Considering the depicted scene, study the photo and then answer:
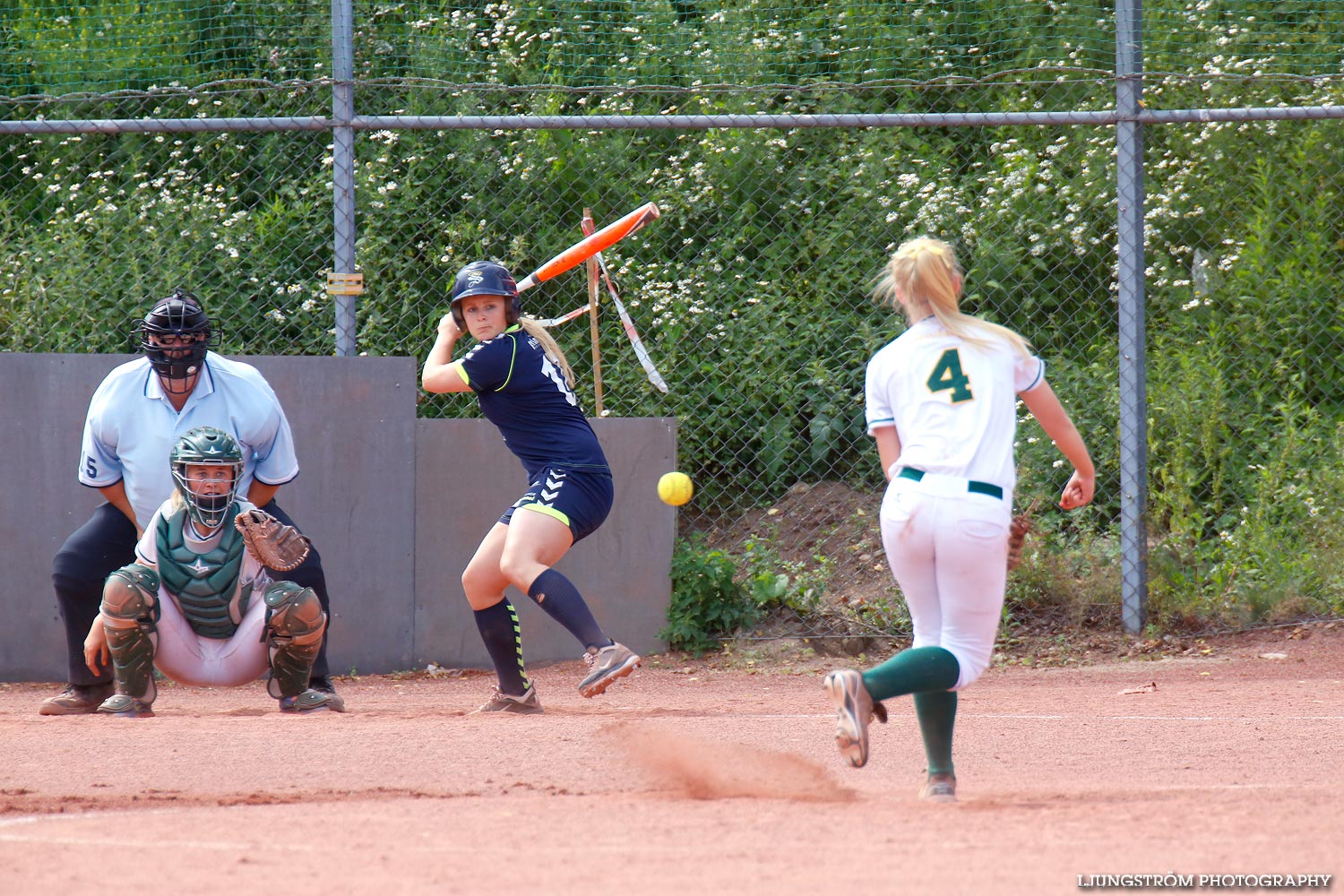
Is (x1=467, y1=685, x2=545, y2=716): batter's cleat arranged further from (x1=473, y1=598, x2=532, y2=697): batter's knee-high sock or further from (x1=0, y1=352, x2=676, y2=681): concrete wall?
(x1=0, y1=352, x2=676, y2=681): concrete wall

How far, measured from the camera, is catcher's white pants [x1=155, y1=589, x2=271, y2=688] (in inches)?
187

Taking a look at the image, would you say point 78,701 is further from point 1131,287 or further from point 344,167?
point 1131,287

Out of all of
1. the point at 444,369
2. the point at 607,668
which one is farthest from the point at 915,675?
the point at 444,369

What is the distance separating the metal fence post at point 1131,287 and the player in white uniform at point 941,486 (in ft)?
11.3

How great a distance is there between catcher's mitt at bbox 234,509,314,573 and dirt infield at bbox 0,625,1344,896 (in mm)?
612

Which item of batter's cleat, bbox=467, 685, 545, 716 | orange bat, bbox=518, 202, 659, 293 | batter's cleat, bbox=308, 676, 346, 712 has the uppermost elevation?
orange bat, bbox=518, 202, 659, 293

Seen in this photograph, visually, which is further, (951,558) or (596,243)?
(596,243)

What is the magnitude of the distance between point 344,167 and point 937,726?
4.59 meters

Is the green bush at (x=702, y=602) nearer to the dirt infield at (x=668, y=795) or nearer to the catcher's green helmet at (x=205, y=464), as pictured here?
the dirt infield at (x=668, y=795)

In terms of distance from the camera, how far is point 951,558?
325 centimetres

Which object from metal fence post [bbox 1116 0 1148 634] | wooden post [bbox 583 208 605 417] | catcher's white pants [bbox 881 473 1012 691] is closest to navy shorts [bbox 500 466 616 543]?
wooden post [bbox 583 208 605 417]

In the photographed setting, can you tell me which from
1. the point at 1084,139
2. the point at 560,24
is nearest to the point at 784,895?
the point at 1084,139

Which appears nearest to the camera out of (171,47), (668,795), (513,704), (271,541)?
(668,795)

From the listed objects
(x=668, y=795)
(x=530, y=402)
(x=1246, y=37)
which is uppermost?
(x=1246, y=37)
